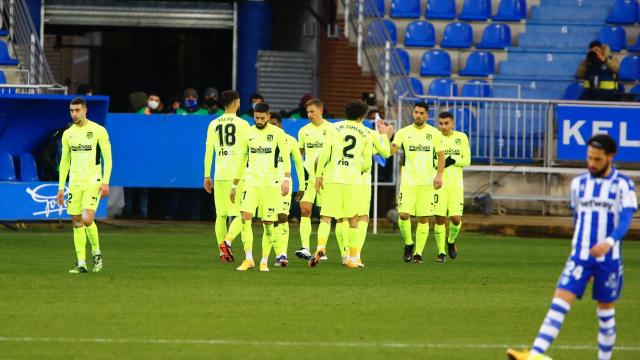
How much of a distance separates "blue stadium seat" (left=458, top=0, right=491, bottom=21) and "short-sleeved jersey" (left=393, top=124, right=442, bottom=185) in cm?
1214

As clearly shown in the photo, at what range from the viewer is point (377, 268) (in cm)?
1856

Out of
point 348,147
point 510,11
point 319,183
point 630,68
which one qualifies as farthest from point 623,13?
point 319,183

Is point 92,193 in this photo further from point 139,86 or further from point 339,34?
point 139,86

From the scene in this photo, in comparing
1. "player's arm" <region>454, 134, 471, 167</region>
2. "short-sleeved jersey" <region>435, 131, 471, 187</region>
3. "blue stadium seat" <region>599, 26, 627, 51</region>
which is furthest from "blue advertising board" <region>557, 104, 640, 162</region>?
"player's arm" <region>454, 134, 471, 167</region>

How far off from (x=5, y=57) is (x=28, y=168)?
4.79m

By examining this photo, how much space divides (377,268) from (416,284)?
6.52 ft

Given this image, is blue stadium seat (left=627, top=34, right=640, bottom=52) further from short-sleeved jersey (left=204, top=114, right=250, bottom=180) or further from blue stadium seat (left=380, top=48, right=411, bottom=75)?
short-sleeved jersey (left=204, top=114, right=250, bottom=180)

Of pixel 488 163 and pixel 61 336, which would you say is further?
pixel 488 163

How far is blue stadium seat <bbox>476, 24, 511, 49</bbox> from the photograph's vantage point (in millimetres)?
31188

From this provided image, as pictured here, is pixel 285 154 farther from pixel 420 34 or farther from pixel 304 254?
pixel 420 34

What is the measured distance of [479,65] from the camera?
3078cm

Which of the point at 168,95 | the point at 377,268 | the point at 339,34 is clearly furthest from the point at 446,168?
the point at 168,95

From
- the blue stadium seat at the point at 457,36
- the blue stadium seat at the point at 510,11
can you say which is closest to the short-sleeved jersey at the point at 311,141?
the blue stadium seat at the point at 457,36

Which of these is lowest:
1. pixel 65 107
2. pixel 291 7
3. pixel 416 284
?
pixel 416 284
